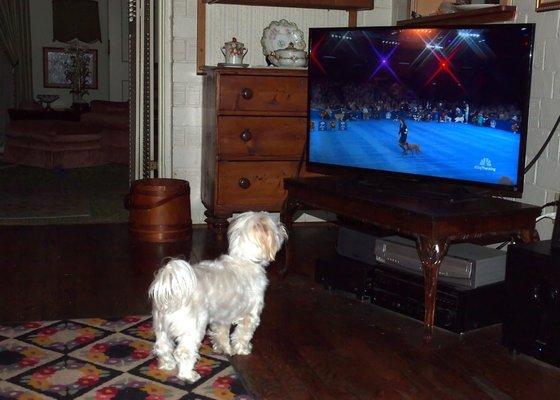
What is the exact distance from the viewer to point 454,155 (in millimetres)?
2922

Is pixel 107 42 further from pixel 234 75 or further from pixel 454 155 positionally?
pixel 454 155

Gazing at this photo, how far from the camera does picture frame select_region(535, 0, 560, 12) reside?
2.93 metres

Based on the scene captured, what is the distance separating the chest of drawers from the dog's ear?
170 centimetres

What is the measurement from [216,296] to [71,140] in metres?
5.87

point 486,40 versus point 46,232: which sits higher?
point 486,40

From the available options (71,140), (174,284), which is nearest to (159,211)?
(174,284)

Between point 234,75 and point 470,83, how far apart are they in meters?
1.58

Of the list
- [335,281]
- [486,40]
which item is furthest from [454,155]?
[335,281]

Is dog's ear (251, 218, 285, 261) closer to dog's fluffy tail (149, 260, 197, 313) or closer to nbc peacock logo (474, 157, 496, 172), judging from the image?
dog's fluffy tail (149, 260, 197, 313)

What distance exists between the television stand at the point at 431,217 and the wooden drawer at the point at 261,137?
1.07 meters

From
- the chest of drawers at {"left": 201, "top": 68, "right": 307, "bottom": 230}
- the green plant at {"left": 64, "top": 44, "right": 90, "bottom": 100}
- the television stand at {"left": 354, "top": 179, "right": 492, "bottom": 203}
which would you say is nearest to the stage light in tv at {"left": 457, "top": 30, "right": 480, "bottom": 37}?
the television stand at {"left": 354, "top": 179, "right": 492, "bottom": 203}

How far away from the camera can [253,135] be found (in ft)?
13.4

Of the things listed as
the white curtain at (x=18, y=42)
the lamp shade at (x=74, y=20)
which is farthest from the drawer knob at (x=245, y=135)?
the lamp shade at (x=74, y=20)

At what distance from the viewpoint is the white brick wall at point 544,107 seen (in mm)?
2998
